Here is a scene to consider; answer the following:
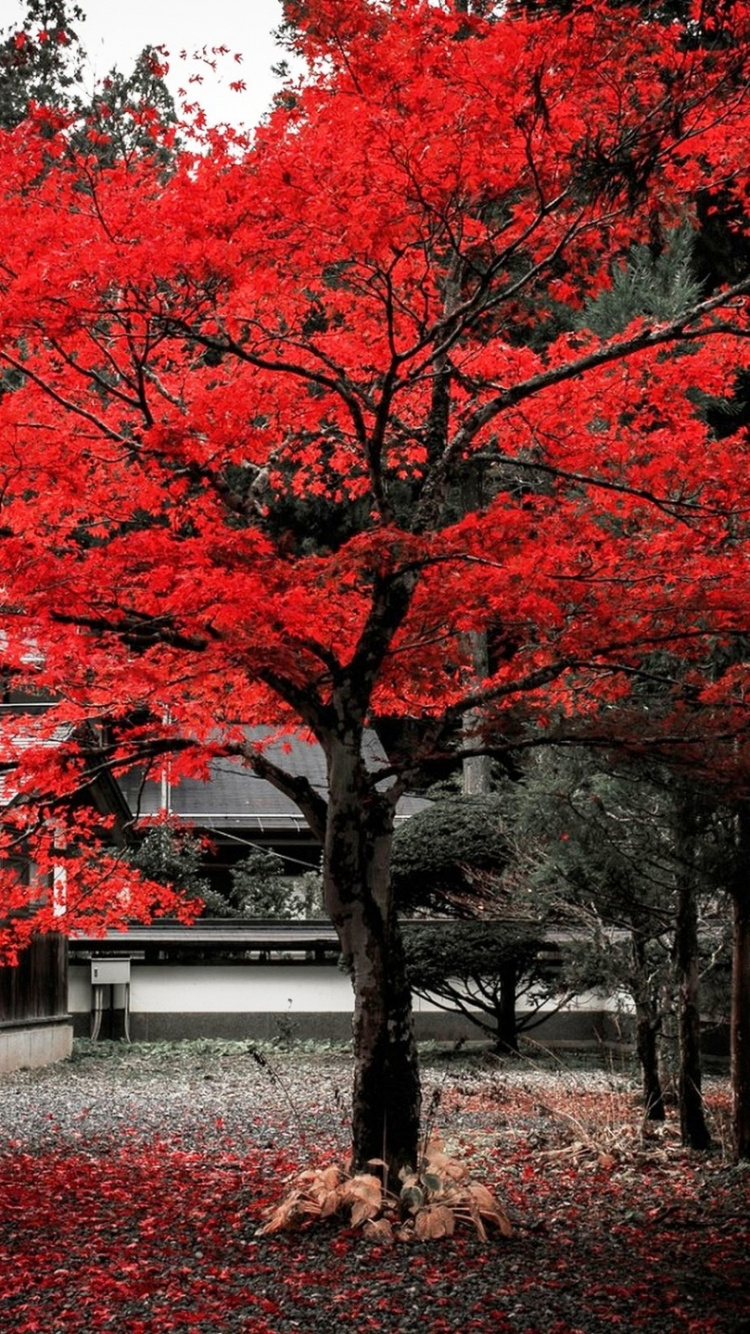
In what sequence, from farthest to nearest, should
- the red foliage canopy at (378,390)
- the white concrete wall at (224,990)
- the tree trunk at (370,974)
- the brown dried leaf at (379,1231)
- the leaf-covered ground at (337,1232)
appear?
the white concrete wall at (224,990), the tree trunk at (370,974), the brown dried leaf at (379,1231), the red foliage canopy at (378,390), the leaf-covered ground at (337,1232)

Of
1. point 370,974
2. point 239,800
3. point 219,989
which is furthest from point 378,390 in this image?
point 239,800

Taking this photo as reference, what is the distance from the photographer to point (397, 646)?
8523 mm

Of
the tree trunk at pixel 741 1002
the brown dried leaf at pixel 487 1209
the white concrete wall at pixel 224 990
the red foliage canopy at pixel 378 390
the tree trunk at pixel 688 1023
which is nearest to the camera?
the red foliage canopy at pixel 378 390

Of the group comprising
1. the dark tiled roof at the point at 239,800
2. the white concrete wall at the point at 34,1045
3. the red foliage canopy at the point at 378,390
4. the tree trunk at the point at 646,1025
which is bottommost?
the white concrete wall at the point at 34,1045

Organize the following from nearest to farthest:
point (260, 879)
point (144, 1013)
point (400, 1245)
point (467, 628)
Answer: point (400, 1245) → point (467, 628) → point (144, 1013) → point (260, 879)

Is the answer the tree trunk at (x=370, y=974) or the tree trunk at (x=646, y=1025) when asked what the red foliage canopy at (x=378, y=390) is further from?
the tree trunk at (x=646, y=1025)

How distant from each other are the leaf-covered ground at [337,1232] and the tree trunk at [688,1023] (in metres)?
0.20

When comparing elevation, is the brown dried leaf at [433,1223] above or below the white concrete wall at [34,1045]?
above

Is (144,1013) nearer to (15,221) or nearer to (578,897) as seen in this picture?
(578,897)

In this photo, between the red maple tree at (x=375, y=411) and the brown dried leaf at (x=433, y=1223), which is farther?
the brown dried leaf at (x=433, y=1223)

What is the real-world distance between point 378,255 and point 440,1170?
204 inches

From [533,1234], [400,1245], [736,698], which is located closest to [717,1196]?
[533,1234]

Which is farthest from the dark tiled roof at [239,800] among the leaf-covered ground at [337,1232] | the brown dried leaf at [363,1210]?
the brown dried leaf at [363,1210]

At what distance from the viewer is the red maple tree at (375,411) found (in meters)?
6.97
